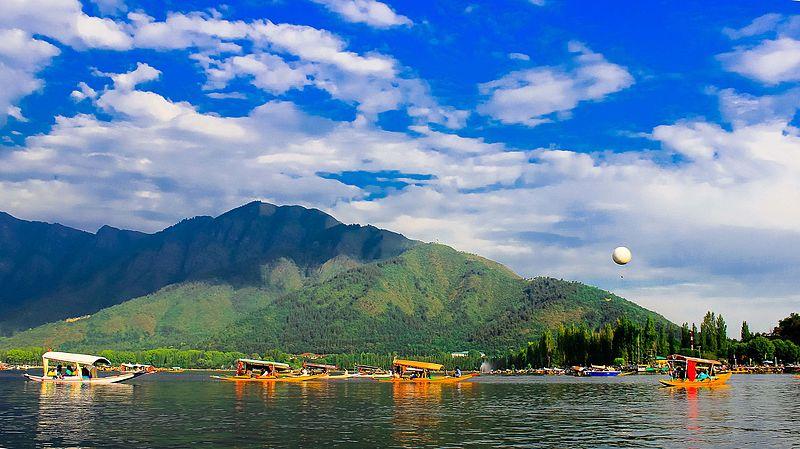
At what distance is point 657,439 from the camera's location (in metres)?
55.2

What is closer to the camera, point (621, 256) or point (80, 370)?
point (621, 256)

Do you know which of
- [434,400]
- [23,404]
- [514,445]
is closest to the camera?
[514,445]

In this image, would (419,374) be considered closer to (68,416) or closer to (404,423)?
(68,416)

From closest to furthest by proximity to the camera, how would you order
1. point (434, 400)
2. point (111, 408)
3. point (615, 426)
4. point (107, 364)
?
point (615, 426) < point (111, 408) < point (434, 400) < point (107, 364)

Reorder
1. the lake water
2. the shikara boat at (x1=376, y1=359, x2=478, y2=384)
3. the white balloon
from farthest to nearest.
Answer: the shikara boat at (x1=376, y1=359, x2=478, y2=384) → the white balloon → the lake water

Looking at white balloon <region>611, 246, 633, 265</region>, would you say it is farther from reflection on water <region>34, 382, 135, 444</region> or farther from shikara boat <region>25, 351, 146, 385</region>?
shikara boat <region>25, 351, 146, 385</region>

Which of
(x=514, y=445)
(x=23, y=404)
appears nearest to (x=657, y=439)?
(x=514, y=445)

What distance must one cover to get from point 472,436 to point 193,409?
41.6 meters

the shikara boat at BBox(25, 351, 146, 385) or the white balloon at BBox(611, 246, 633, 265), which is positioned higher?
the white balloon at BBox(611, 246, 633, 265)

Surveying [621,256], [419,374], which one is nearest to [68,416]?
[621,256]

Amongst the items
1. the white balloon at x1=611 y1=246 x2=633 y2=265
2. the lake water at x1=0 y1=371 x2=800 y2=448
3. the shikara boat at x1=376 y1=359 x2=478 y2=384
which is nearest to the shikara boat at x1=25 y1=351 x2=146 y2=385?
the lake water at x1=0 y1=371 x2=800 y2=448

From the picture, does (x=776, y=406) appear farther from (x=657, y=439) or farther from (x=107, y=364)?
(x=107, y=364)

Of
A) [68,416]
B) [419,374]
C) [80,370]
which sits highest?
[80,370]

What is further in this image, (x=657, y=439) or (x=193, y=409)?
(x=193, y=409)
